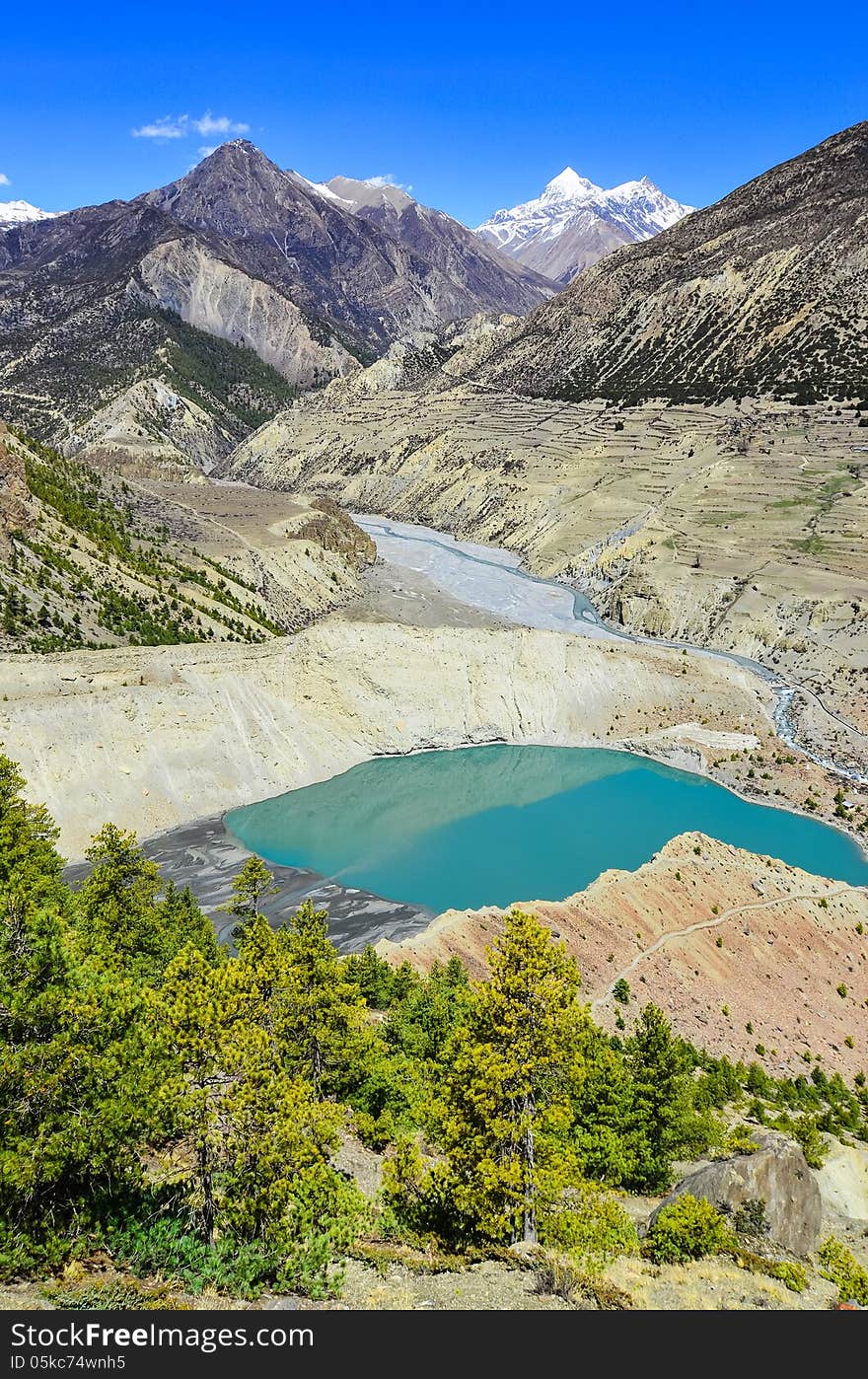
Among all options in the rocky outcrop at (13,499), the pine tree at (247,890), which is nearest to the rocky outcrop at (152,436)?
the rocky outcrop at (13,499)

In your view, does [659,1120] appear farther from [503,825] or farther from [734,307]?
[734,307]

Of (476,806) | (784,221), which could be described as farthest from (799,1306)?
(784,221)

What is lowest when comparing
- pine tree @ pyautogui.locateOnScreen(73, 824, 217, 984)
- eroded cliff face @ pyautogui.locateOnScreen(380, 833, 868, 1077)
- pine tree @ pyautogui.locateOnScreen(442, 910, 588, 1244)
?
eroded cliff face @ pyautogui.locateOnScreen(380, 833, 868, 1077)

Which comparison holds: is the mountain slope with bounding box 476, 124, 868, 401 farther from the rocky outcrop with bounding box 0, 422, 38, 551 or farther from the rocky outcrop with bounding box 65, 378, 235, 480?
the rocky outcrop with bounding box 0, 422, 38, 551

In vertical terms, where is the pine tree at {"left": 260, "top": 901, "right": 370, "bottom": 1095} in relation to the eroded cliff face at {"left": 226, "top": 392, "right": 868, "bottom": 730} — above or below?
below

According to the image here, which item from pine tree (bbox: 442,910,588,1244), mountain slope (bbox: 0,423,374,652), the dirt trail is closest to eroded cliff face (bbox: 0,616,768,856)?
mountain slope (bbox: 0,423,374,652)

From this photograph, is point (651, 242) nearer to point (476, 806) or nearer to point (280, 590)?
point (280, 590)
